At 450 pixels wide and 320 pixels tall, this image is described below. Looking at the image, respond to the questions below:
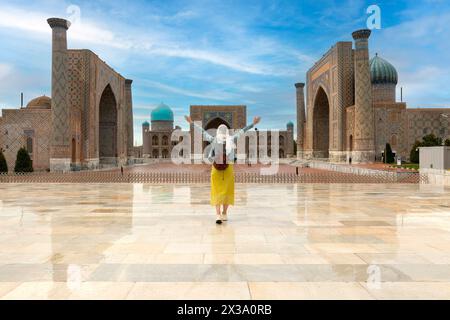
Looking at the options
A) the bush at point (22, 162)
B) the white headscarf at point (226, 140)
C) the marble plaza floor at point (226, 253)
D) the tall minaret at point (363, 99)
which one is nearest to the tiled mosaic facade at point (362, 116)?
the tall minaret at point (363, 99)

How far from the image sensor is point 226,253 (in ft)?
12.6

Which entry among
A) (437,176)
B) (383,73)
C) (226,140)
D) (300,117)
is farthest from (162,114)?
(226,140)

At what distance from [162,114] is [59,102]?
155 ft

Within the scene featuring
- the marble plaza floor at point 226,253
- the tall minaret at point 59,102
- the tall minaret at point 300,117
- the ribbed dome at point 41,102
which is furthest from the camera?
the tall minaret at point 300,117

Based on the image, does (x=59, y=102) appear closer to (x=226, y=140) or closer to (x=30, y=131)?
(x=30, y=131)

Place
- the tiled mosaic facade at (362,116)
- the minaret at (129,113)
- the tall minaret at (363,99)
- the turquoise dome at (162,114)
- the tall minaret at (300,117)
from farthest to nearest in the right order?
the turquoise dome at (162,114) < the tall minaret at (300,117) < the minaret at (129,113) < the tiled mosaic facade at (362,116) < the tall minaret at (363,99)

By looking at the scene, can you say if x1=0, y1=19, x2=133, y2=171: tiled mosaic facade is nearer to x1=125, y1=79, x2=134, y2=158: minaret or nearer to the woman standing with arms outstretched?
x1=125, y1=79, x2=134, y2=158: minaret

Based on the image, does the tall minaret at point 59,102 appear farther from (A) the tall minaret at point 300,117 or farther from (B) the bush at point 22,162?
(A) the tall minaret at point 300,117

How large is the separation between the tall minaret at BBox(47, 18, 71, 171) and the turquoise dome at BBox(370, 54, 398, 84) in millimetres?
30058

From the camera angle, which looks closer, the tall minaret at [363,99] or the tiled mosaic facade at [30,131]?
the tiled mosaic facade at [30,131]

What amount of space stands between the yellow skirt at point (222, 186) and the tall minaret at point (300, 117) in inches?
1635

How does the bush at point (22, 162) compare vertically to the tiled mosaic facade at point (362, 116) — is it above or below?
below

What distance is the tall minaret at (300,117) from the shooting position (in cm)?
4677

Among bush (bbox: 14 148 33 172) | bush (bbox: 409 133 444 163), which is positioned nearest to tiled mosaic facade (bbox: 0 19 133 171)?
bush (bbox: 14 148 33 172)
